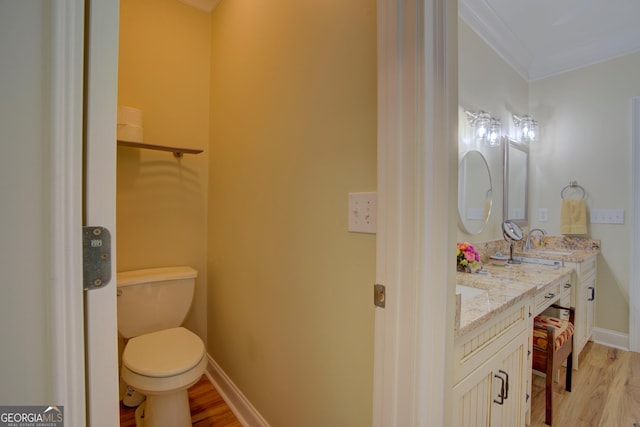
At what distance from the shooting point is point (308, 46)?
1053 millimetres

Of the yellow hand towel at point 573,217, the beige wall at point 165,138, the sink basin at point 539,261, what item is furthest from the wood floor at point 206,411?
the yellow hand towel at point 573,217

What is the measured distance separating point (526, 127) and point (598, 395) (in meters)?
2.21

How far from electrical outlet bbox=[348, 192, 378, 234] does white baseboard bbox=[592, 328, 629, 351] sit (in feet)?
10.3

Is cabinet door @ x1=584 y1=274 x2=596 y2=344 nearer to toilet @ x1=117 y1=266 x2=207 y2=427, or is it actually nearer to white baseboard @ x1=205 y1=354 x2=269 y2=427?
white baseboard @ x1=205 y1=354 x2=269 y2=427

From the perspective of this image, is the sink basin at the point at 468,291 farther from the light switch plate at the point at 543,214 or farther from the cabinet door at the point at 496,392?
the light switch plate at the point at 543,214

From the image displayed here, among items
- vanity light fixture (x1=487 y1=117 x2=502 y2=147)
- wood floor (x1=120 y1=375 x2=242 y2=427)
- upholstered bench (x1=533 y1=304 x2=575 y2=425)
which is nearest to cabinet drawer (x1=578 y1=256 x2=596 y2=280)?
upholstered bench (x1=533 y1=304 x2=575 y2=425)

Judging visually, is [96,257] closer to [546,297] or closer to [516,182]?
[546,297]

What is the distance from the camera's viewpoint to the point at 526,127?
267 centimetres

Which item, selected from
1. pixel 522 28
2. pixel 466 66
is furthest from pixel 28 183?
pixel 522 28

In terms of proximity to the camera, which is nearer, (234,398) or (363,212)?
(363,212)

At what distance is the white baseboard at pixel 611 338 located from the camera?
239 centimetres

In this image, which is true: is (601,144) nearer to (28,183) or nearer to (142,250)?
→ (28,183)

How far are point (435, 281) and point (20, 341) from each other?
0.75 meters

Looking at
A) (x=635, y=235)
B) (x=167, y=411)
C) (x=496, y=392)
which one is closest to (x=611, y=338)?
(x=635, y=235)
